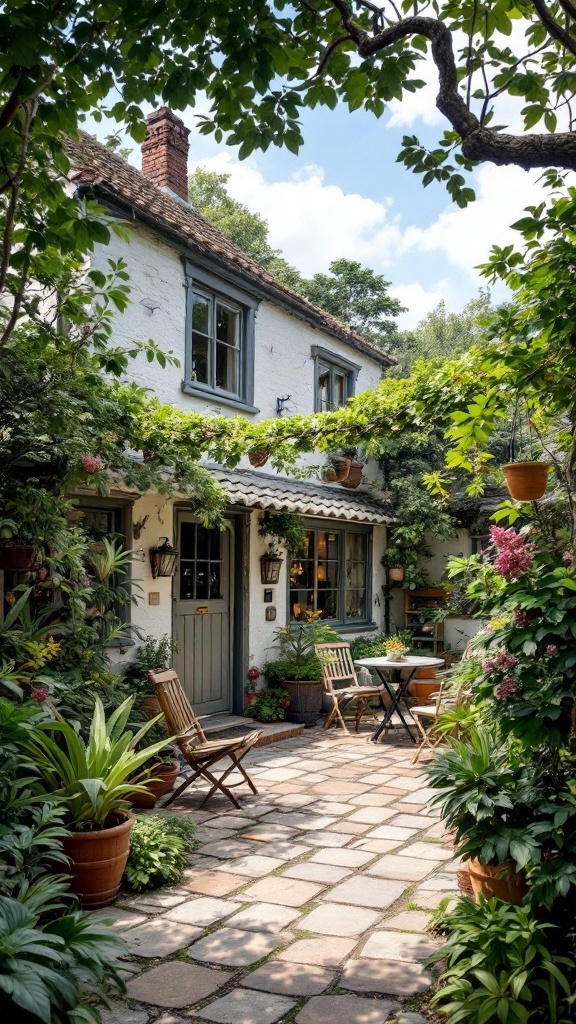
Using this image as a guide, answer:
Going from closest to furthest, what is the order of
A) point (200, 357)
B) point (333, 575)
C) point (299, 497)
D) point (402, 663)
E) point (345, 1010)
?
1. point (345, 1010)
2. point (402, 663)
3. point (200, 357)
4. point (299, 497)
5. point (333, 575)

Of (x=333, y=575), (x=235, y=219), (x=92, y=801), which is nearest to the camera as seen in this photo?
(x=92, y=801)

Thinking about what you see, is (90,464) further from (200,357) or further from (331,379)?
(331,379)

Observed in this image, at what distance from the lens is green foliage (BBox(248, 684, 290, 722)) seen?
904cm

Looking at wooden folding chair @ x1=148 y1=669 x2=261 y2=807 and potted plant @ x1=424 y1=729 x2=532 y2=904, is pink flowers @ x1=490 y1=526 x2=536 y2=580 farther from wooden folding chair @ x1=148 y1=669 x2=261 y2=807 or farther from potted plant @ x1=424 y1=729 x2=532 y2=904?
wooden folding chair @ x1=148 y1=669 x2=261 y2=807

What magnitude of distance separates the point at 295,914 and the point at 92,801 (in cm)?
121

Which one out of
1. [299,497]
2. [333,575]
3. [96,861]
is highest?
[299,497]

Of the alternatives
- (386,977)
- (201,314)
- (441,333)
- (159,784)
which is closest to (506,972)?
(386,977)

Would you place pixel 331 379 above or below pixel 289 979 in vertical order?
above

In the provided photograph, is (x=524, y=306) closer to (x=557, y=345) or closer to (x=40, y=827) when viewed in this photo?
(x=557, y=345)

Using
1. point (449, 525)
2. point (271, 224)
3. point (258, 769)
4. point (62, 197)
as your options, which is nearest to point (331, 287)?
point (271, 224)

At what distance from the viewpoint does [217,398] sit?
8938 millimetres

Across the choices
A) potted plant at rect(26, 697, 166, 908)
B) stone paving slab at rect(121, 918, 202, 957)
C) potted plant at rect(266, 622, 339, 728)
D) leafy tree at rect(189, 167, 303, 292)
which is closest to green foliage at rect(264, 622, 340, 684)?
potted plant at rect(266, 622, 339, 728)

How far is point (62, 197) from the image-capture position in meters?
3.59

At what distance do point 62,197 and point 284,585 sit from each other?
715cm
